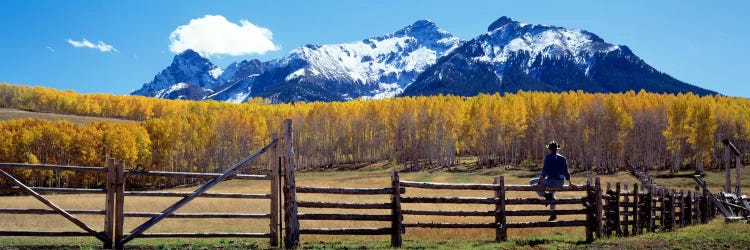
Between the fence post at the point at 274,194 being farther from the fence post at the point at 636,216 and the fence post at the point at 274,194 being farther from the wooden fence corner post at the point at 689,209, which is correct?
the wooden fence corner post at the point at 689,209

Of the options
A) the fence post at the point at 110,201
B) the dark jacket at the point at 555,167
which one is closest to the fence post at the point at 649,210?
the dark jacket at the point at 555,167

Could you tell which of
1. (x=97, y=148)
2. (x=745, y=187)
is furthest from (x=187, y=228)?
(x=97, y=148)

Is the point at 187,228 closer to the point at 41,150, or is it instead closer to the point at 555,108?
the point at 41,150

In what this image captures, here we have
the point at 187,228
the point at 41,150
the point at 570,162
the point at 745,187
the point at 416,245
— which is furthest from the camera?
the point at 570,162

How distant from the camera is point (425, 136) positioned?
358 feet

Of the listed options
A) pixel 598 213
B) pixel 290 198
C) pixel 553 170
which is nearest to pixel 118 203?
pixel 290 198

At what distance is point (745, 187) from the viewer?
68.8 meters

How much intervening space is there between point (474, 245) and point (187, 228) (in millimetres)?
14755

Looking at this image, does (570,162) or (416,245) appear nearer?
(416,245)

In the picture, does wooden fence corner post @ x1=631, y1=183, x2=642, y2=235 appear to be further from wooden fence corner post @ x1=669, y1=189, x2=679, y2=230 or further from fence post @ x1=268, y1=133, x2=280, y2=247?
fence post @ x1=268, y1=133, x2=280, y2=247

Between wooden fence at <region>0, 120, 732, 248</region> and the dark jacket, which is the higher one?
the dark jacket

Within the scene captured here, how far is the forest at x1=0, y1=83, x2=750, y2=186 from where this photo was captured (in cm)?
9081

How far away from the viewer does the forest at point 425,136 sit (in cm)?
9081

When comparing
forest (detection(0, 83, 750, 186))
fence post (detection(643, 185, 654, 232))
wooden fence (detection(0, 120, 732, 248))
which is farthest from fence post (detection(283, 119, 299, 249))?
forest (detection(0, 83, 750, 186))
